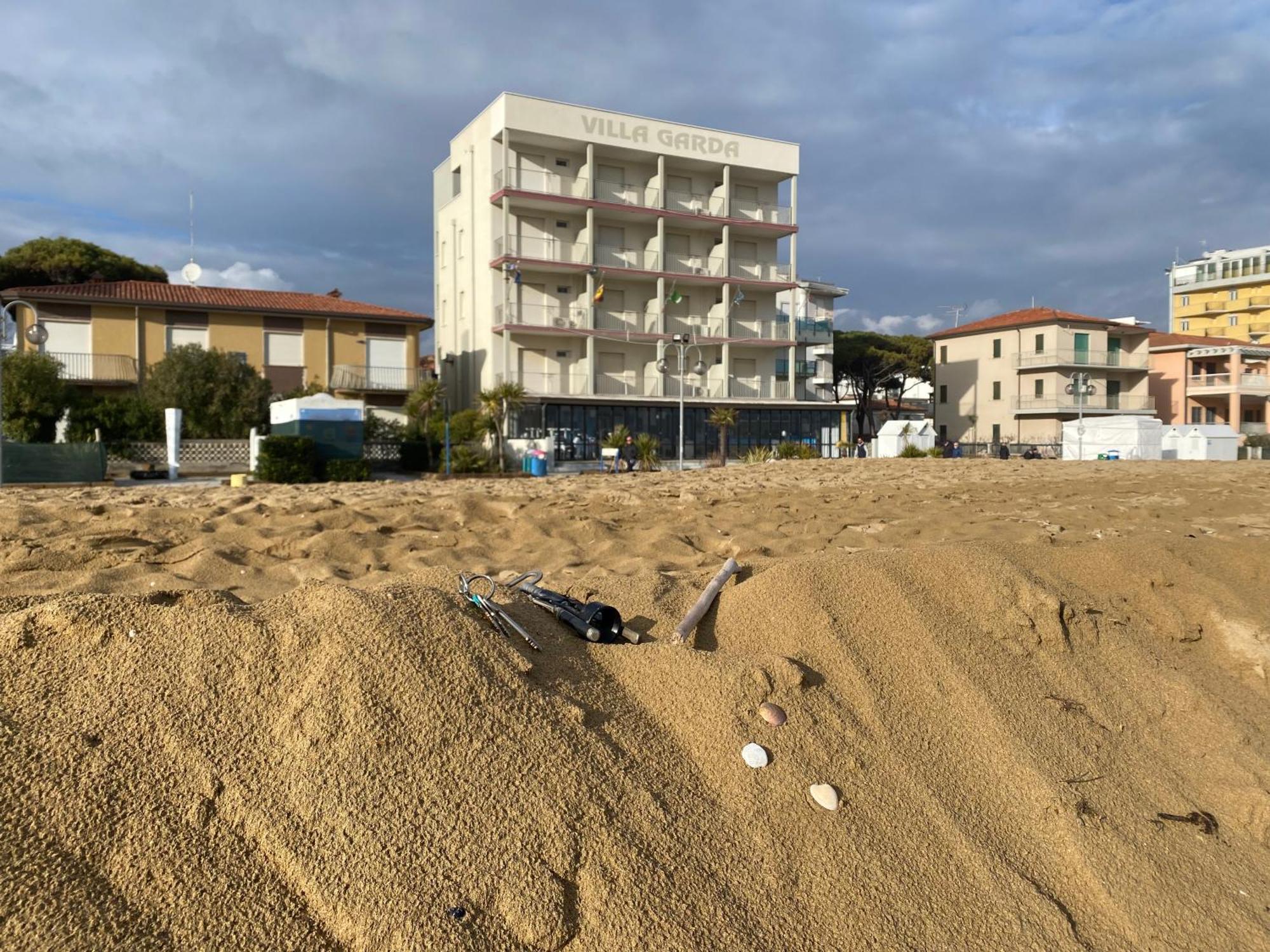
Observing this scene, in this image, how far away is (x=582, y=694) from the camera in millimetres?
2992

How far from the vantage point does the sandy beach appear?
206 centimetres

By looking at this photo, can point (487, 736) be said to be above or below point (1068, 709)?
above

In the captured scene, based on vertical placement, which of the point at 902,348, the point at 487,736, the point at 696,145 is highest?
the point at 696,145

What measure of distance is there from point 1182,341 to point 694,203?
112 ft

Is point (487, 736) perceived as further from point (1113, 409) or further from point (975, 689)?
point (1113, 409)

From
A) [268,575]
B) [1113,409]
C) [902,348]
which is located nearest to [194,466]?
[268,575]

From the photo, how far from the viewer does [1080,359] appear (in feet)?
152

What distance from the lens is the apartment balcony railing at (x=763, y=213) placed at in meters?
39.6

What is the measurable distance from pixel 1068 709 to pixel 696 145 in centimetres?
3760

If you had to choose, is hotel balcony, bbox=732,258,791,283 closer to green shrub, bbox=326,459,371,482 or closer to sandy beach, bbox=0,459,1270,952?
green shrub, bbox=326,459,371,482

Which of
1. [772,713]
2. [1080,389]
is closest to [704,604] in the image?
[772,713]

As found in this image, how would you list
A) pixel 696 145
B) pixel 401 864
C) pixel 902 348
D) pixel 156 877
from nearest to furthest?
pixel 156 877, pixel 401 864, pixel 696 145, pixel 902 348

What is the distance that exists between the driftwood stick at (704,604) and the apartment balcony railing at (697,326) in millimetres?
33924

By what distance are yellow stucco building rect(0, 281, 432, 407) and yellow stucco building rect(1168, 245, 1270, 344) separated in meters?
58.0
